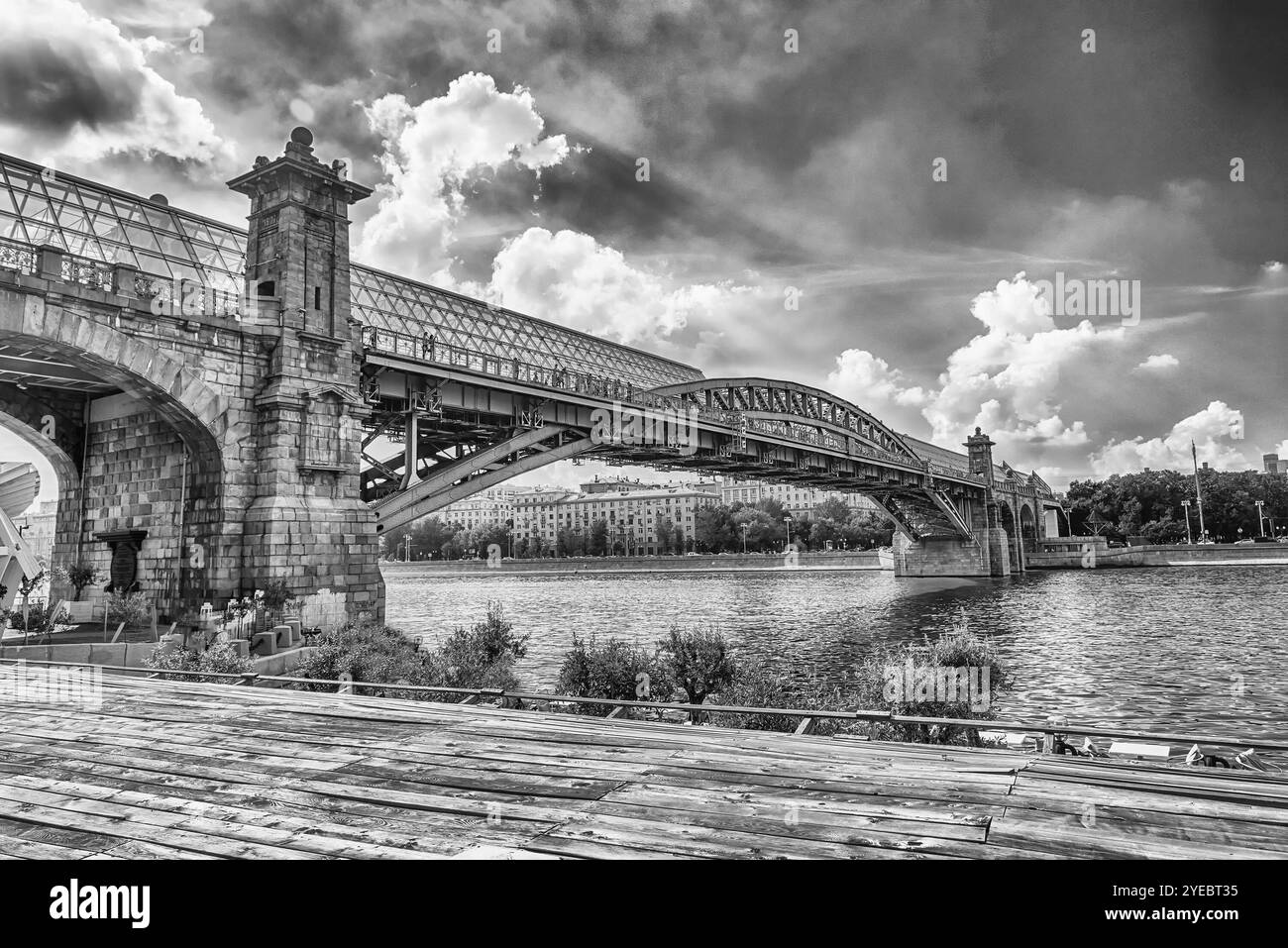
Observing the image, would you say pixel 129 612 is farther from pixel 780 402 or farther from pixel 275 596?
pixel 780 402

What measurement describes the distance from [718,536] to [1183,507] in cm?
6080

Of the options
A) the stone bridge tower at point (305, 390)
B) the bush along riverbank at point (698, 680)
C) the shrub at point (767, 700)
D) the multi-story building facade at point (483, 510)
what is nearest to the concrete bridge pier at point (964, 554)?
the bush along riverbank at point (698, 680)

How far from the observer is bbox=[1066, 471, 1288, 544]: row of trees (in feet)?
322

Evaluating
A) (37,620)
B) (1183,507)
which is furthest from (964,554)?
(37,620)

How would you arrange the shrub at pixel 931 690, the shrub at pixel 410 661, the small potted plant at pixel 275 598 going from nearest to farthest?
the shrub at pixel 931 690 < the shrub at pixel 410 661 < the small potted plant at pixel 275 598

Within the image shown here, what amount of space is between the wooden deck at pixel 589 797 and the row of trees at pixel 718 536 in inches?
4261

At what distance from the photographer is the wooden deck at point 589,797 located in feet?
11.0

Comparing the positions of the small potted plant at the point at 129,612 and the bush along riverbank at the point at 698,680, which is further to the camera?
the small potted plant at the point at 129,612

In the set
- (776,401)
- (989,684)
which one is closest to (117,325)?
(989,684)

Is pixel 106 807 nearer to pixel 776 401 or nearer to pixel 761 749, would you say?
pixel 761 749

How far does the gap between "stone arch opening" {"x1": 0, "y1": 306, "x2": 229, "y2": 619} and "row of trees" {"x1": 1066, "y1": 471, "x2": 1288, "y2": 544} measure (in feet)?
355

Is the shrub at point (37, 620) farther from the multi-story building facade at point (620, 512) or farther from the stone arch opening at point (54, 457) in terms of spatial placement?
the multi-story building facade at point (620, 512)

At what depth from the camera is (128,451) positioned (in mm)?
23422
